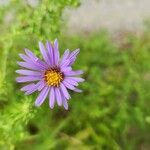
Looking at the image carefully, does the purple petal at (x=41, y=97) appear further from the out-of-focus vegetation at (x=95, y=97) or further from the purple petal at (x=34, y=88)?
the out-of-focus vegetation at (x=95, y=97)

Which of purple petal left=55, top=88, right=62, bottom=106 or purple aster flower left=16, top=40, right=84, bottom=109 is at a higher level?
purple aster flower left=16, top=40, right=84, bottom=109

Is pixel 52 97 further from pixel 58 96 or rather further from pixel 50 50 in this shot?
pixel 50 50

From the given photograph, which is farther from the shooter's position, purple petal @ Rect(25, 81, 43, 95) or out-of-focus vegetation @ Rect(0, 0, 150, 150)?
out-of-focus vegetation @ Rect(0, 0, 150, 150)

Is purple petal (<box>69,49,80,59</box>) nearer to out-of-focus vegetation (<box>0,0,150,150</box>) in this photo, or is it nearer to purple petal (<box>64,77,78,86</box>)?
purple petal (<box>64,77,78,86</box>)

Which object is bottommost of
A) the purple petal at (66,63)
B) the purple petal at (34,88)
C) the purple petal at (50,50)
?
the purple petal at (34,88)

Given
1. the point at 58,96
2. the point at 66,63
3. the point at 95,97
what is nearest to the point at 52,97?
the point at 58,96

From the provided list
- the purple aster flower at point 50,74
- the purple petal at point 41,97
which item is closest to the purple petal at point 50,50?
the purple aster flower at point 50,74

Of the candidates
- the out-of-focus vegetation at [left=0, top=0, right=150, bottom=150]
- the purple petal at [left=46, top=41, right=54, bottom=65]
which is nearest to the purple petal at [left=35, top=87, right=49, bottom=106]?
the purple petal at [left=46, top=41, right=54, bottom=65]
